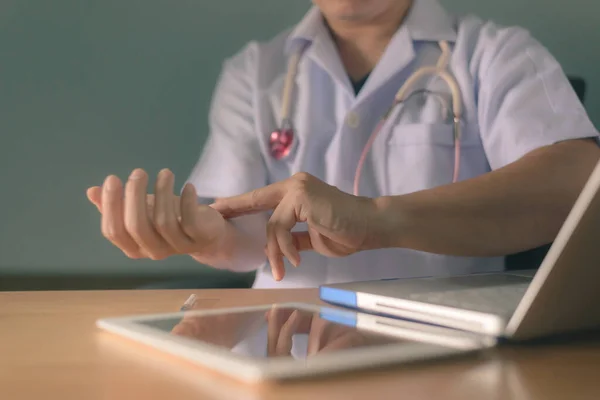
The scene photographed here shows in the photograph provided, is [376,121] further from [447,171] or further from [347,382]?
[347,382]

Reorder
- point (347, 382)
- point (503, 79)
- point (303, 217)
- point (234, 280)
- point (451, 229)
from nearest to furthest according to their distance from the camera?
point (347, 382) → point (303, 217) → point (451, 229) → point (503, 79) → point (234, 280)

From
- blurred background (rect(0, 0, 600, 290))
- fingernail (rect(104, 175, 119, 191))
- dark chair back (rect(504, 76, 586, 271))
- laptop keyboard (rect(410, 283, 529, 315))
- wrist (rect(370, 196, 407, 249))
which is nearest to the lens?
laptop keyboard (rect(410, 283, 529, 315))

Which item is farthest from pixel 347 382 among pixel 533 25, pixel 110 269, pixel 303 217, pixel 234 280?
pixel 533 25

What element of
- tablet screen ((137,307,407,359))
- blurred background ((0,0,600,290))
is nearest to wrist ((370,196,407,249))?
tablet screen ((137,307,407,359))

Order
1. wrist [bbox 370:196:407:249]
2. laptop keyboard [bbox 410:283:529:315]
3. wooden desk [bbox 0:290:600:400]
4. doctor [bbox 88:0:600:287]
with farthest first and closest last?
doctor [bbox 88:0:600:287] → wrist [bbox 370:196:407:249] → laptop keyboard [bbox 410:283:529:315] → wooden desk [bbox 0:290:600:400]

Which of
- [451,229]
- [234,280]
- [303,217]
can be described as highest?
[303,217]

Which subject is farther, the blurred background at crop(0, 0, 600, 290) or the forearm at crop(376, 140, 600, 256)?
the blurred background at crop(0, 0, 600, 290)

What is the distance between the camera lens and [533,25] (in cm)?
114

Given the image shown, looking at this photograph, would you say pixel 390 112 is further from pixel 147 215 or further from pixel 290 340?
pixel 290 340

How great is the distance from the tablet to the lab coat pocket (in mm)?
591

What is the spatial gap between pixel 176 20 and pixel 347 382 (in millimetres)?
1029

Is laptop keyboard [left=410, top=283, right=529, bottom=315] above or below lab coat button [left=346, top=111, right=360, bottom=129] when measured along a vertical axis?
above

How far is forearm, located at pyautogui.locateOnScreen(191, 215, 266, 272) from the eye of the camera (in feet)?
2.86

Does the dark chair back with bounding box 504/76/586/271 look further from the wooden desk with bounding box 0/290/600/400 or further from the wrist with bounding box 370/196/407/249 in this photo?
the wooden desk with bounding box 0/290/600/400
